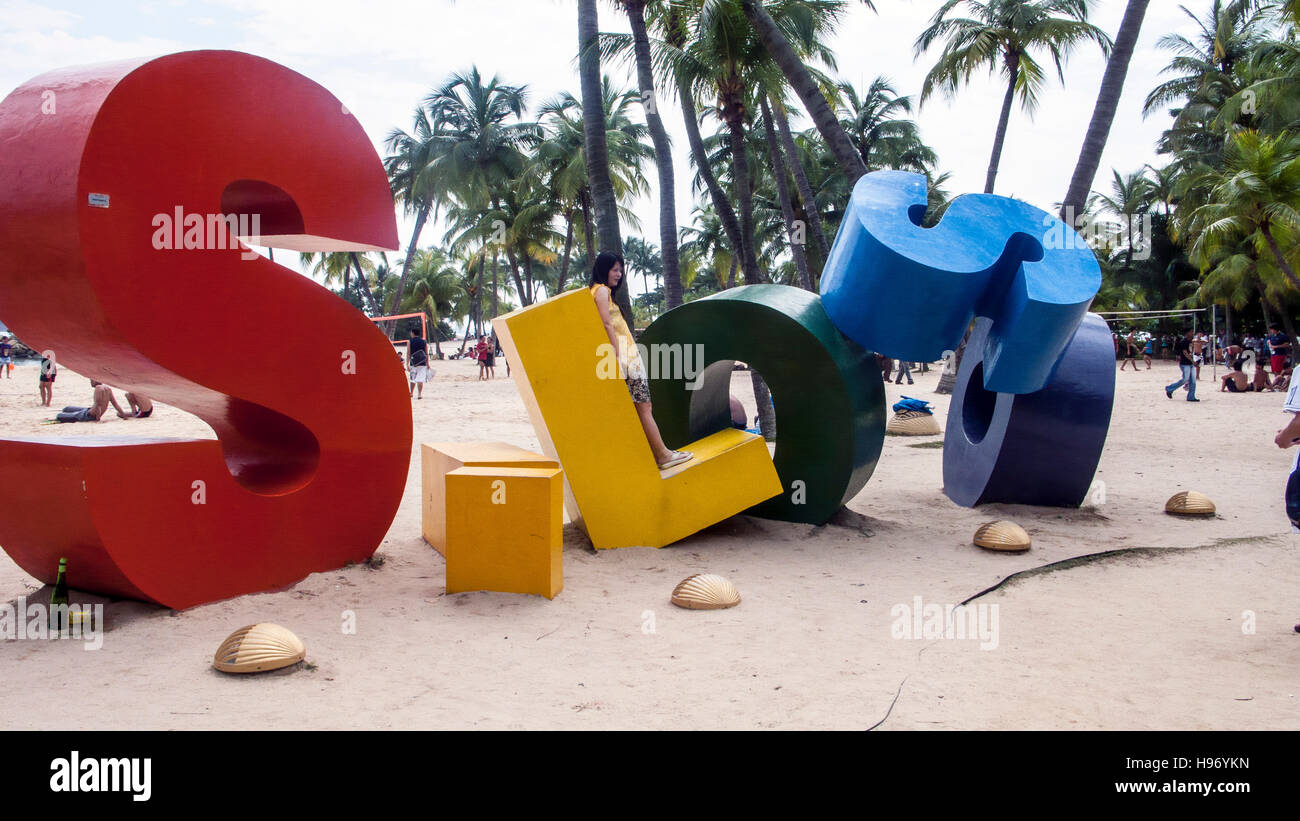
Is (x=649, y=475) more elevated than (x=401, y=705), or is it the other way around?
(x=649, y=475)

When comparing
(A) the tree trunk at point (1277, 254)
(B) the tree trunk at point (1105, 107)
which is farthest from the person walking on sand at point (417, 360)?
(A) the tree trunk at point (1277, 254)

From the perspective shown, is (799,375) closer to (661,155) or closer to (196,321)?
(196,321)

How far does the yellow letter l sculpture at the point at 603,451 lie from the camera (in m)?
6.52

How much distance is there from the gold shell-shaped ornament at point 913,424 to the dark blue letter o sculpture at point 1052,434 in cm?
604

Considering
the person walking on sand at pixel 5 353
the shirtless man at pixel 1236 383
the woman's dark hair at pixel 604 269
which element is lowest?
the person walking on sand at pixel 5 353

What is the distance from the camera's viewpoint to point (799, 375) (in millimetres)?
7211

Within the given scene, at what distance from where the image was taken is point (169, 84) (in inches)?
192

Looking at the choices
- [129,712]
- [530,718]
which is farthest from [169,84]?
[530,718]

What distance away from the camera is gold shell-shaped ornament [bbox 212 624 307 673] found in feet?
13.8

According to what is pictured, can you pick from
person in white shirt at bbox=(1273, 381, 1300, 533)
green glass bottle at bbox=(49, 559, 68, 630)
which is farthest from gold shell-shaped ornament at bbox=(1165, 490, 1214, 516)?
green glass bottle at bbox=(49, 559, 68, 630)

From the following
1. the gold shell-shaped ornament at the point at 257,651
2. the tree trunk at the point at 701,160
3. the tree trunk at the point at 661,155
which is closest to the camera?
the gold shell-shaped ornament at the point at 257,651

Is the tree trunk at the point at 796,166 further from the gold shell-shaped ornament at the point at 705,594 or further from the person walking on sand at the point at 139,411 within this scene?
the gold shell-shaped ornament at the point at 705,594
